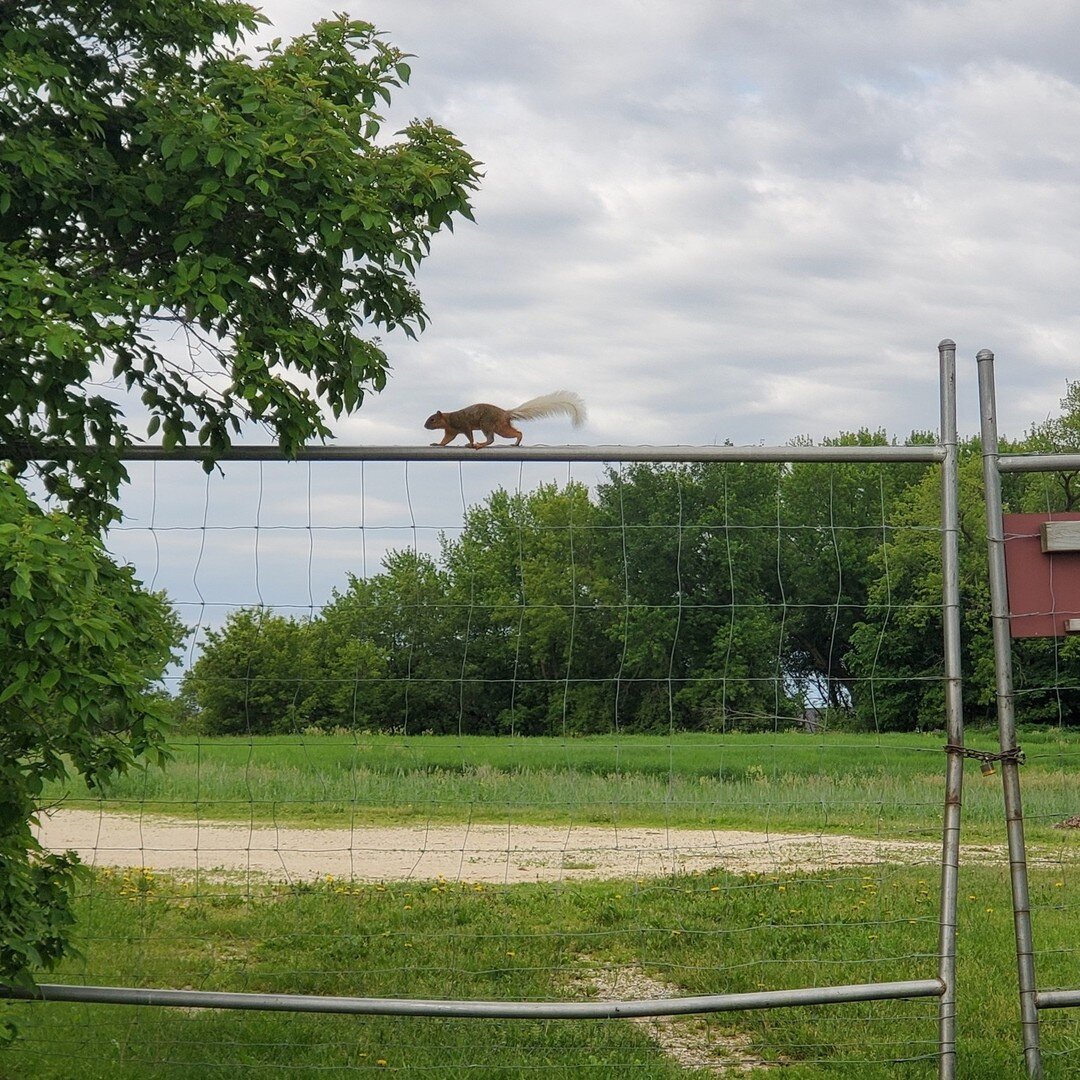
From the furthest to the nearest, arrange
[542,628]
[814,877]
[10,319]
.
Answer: [814,877] < [542,628] < [10,319]

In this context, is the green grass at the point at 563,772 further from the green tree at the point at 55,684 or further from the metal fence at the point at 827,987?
the green tree at the point at 55,684

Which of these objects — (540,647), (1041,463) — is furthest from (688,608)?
(1041,463)

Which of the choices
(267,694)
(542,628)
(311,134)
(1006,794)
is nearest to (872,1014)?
(1006,794)

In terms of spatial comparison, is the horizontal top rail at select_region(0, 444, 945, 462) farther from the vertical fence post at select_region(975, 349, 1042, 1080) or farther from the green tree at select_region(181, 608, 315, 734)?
the green tree at select_region(181, 608, 315, 734)

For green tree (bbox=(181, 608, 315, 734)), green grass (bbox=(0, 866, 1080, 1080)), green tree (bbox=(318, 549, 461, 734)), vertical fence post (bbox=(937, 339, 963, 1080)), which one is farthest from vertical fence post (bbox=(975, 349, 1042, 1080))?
green tree (bbox=(181, 608, 315, 734))

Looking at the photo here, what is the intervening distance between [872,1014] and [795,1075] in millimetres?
1009

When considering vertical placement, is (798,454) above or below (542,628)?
above

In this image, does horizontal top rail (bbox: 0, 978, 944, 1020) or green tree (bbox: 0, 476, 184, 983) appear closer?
green tree (bbox: 0, 476, 184, 983)

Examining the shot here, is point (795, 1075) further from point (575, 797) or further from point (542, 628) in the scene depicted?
point (542, 628)

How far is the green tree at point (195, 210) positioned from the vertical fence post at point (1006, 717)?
223 centimetres

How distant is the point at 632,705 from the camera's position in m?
4.91

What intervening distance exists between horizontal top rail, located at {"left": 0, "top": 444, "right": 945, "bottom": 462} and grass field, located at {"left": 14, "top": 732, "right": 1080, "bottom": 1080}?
3.72 feet

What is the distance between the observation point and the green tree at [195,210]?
161 inches

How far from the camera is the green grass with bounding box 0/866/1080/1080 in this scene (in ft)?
16.4
